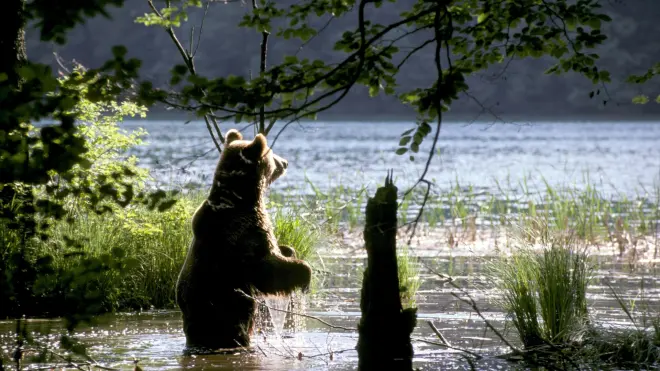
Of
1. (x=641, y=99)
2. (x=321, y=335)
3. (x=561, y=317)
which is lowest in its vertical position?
(x=321, y=335)

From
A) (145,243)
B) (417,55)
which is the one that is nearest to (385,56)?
(145,243)

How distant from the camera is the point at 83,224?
977 cm

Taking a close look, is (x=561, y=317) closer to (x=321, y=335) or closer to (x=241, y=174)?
(x=321, y=335)

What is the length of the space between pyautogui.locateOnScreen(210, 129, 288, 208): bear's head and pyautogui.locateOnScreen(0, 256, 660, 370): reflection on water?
1106 millimetres

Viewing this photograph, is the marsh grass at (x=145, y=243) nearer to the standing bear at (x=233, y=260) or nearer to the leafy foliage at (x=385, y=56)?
the standing bear at (x=233, y=260)

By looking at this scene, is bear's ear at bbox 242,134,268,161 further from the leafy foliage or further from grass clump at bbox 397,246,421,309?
grass clump at bbox 397,246,421,309

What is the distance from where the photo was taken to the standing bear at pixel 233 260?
689 centimetres

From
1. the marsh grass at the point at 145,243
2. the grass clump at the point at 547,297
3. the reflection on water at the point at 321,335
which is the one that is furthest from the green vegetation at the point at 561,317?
the marsh grass at the point at 145,243

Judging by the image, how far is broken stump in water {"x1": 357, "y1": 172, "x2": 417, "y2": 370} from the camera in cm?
538

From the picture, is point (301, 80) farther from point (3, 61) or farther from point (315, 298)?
point (315, 298)

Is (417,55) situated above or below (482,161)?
above

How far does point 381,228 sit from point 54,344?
3343mm

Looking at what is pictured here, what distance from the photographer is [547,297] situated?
7.30 metres

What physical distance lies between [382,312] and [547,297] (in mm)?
2353
